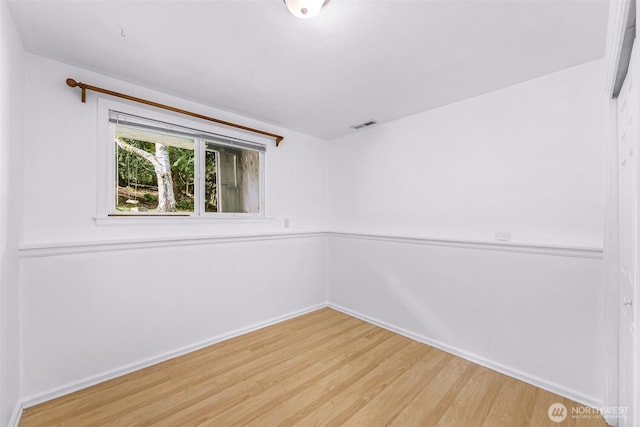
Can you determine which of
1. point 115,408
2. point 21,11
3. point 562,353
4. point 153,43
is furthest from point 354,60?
point 115,408

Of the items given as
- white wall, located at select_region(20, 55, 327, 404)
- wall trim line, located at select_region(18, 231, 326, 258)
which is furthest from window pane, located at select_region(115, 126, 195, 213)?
wall trim line, located at select_region(18, 231, 326, 258)

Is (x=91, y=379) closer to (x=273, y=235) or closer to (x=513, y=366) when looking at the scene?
(x=273, y=235)

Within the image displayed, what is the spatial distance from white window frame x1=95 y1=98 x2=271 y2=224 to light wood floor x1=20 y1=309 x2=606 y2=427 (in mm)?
1208

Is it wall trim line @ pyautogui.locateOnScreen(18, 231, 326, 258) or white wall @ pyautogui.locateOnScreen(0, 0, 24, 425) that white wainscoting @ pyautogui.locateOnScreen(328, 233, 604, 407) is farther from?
white wall @ pyautogui.locateOnScreen(0, 0, 24, 425)

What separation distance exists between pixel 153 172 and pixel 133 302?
42.6 inches

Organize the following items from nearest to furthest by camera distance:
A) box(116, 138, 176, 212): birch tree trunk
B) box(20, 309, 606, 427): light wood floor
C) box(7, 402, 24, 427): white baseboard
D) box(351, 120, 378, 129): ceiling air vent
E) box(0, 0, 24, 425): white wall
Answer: box(0, 0, 24, 425): white wall, box(7, 402, 24, 427): white baseboard, box(20, 309, 606, 427): light wood floor, box(116, 138, 176, 212): birch tree trunk, box(351, 120, 378, 129): ceiling air vent

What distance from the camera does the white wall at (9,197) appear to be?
1.30 metres

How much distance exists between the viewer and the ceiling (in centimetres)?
140

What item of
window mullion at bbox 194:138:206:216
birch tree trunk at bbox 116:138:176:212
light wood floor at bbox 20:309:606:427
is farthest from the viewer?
window mullion at bbox 194:138:206:216

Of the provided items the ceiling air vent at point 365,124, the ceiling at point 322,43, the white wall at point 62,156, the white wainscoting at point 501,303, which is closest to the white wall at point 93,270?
the white wall at point 62,156

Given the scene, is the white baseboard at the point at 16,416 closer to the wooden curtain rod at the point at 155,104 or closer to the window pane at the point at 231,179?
the window pane at the point at 231,179

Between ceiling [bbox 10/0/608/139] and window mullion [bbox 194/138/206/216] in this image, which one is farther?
window mullion [bbox 194/138/206/216]

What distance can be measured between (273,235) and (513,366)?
7.88ft

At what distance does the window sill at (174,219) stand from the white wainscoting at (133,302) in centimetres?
18
